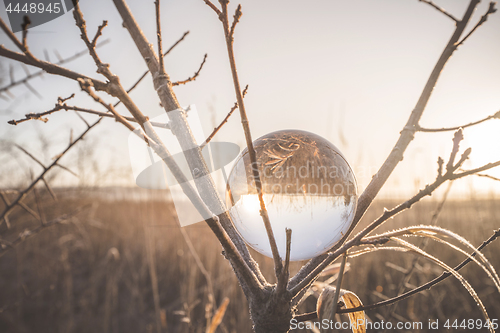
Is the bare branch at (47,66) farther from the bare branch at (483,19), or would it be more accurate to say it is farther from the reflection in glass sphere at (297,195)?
the bare branch at (483,19)

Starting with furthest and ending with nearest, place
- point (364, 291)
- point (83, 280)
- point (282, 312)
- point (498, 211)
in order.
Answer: point (498, 211) → point (83, 280) → point (364, 291) → point (282, 312)

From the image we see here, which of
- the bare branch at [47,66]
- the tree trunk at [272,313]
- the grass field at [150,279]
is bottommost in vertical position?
the grass field at [150,279]

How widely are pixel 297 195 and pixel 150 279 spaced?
450 cm

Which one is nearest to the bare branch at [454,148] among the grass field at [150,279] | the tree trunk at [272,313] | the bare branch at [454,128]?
the bare branch at [454,128]

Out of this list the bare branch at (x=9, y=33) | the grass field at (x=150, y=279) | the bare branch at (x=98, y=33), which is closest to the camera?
the bare branch at (x=9, y=33)

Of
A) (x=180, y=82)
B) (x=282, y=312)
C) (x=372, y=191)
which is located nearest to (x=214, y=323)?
(x=282, y=312)

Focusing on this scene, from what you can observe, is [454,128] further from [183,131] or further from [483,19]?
[183,131]

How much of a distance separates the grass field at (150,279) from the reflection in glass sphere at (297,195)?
1795 millimetres

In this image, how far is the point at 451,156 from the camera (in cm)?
44

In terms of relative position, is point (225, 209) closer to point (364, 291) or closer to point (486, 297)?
point (364, 291)

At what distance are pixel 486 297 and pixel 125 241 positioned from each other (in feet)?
18.5

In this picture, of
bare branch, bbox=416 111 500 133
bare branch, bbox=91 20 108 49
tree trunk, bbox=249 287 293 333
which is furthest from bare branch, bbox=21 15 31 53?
bare branch, bbox=416 111 500 133

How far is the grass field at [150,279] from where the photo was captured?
9.62ft

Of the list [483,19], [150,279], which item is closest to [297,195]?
[483,19]
